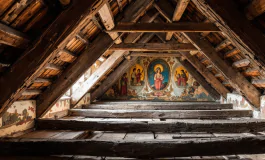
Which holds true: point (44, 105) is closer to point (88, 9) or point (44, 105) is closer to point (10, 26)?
point (10, 26)

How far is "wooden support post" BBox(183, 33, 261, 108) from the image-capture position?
427 cm

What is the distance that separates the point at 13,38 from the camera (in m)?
2.24

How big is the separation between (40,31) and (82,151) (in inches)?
58.2

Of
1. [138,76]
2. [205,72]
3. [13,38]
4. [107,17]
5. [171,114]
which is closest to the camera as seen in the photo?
[13,38]

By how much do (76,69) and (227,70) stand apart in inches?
121

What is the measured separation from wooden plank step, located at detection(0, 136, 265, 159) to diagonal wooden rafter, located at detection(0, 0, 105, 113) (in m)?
0.64

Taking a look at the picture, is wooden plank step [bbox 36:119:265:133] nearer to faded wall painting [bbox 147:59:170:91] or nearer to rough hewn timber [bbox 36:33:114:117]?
rough hewn timber [bbox 36:33:114:117]

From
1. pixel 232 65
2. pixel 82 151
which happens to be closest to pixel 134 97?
pixel 232 65

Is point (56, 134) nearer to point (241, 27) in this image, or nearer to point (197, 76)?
point (241, 27)

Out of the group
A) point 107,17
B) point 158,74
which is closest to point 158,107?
point 158,74

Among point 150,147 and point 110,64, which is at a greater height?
point 110,64

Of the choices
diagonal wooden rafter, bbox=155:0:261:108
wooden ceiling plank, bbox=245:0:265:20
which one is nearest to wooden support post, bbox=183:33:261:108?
diagonal wooden rafter, bbox=155:0:261:108

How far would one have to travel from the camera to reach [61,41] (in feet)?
7.36

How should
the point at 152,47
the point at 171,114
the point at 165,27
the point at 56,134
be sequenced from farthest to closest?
the point at 152,47 < the point at 171,114 < the point at 165,27 < the point at 56,134
